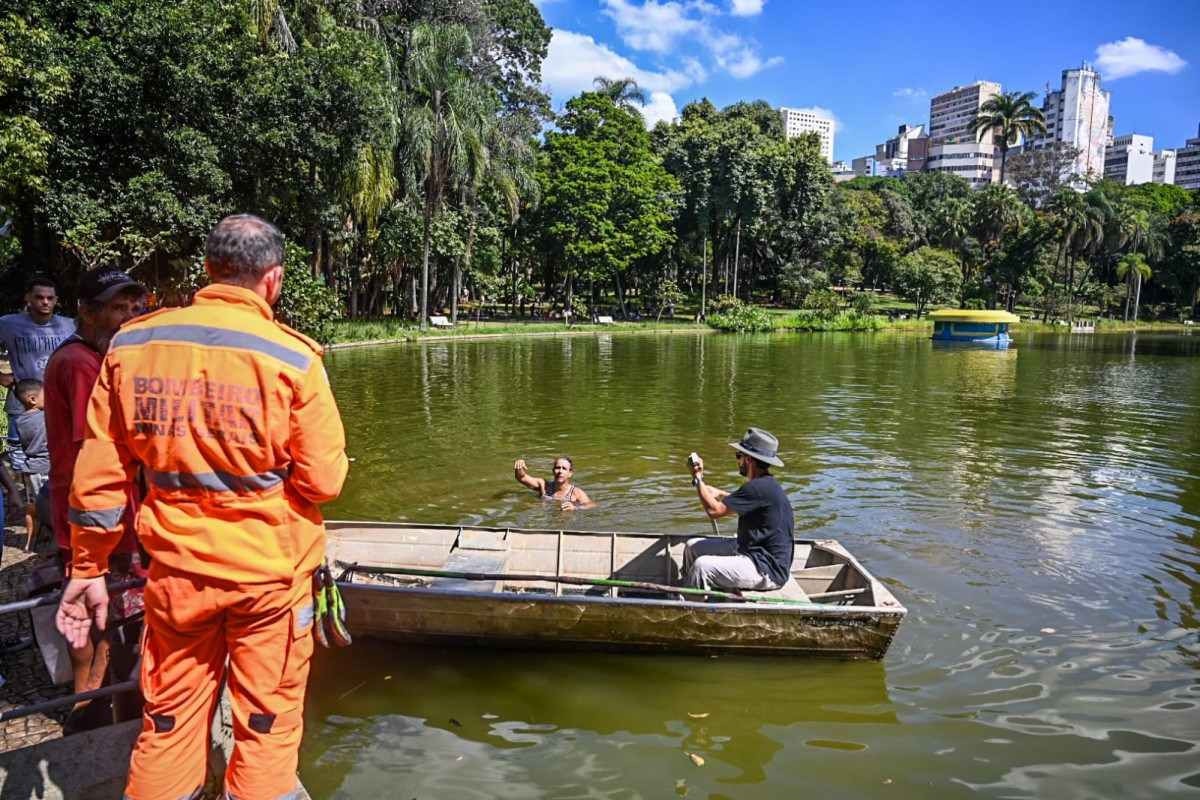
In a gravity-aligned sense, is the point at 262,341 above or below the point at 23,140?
below

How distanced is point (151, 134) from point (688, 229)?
46.6 meters

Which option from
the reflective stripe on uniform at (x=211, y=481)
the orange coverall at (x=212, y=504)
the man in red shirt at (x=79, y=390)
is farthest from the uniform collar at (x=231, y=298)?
the man in red shirt at (x=79, y=390)

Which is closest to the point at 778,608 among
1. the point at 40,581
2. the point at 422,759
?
the point at 422,759

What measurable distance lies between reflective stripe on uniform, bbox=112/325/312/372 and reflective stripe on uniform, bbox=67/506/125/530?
636mm

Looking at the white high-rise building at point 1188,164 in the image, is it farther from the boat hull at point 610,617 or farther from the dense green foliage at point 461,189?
the boat hull at point 610,617

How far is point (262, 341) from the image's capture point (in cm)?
290

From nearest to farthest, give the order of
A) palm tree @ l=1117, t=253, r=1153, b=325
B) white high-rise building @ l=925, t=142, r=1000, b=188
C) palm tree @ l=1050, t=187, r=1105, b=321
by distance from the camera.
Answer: palm tree @ l=1050, t=187, r=1105, b=321, palm tree @ l=1117, t=253, r=1153, b=325, white high-rise building @ l=925, t=142, r=1000, b=188

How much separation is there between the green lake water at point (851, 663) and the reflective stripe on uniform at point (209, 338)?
10.3 ft

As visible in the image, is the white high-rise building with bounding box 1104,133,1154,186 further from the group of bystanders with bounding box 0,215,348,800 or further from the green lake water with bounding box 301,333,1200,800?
the group of bystanders with bounding box 0,215,348,800

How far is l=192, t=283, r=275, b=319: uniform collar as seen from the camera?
118 inches

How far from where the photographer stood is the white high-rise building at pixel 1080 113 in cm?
18600

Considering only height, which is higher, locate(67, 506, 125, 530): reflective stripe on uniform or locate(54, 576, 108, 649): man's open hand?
locate(67, 506, 125, 530): reflective stripe on uniform

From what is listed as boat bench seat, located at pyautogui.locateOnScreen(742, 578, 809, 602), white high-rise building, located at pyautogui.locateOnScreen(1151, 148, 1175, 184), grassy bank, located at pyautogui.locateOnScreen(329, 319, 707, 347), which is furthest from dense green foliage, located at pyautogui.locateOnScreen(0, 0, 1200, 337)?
white high-rise building, located at pyautogui.locateOnScreen(1151, 148, 1175, 184)

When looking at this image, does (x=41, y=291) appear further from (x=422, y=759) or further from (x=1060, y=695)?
(x=1060, y=695)
